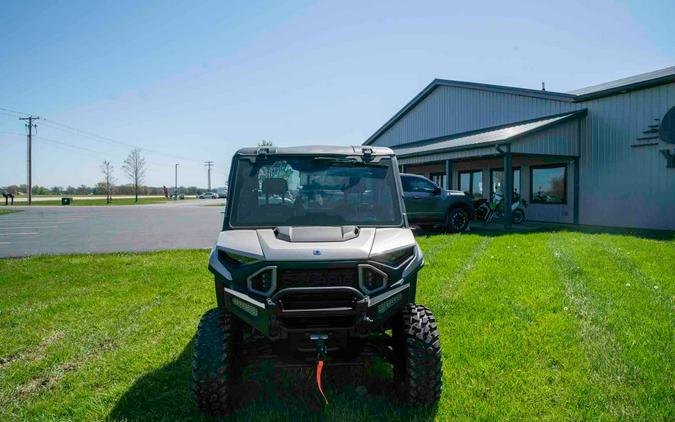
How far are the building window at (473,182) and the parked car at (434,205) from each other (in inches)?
287

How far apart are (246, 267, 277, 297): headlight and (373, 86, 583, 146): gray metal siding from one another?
17404 mm

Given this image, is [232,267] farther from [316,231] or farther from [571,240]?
[571,240]

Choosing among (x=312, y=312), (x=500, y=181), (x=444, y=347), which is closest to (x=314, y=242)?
(x=312, y=312)

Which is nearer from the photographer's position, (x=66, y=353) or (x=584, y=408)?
(x=584, y=408)

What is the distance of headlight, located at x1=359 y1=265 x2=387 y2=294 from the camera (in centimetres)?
295

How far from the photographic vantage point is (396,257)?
3.17 m

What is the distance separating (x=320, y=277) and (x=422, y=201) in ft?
37.1

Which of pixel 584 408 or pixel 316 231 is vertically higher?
pixel 316 231

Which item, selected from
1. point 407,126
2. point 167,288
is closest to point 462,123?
point 407,126

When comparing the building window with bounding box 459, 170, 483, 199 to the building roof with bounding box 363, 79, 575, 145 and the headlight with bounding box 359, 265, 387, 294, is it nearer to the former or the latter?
the building roof with bounding box 363, 79, 575, 145

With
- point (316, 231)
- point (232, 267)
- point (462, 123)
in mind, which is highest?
point (462, 123)

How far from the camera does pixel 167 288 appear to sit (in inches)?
279

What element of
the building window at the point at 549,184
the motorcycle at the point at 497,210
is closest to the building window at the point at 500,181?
the building window at the point at 549,184

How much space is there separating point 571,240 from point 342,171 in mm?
9768
